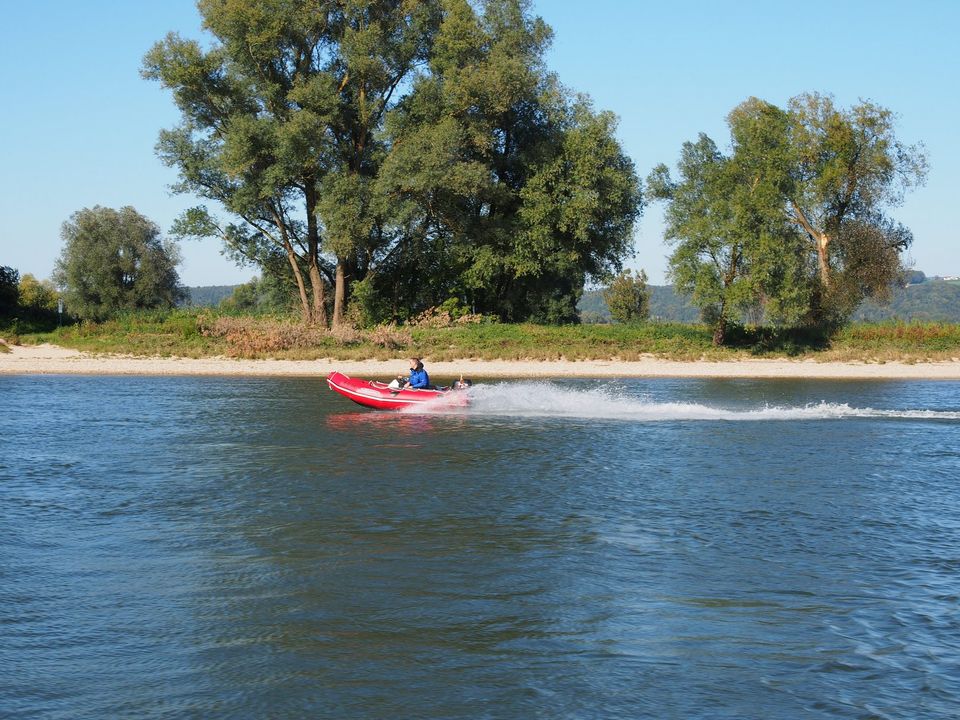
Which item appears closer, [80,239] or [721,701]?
[721,701]

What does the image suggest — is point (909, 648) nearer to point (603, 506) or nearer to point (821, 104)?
point (603, 506)

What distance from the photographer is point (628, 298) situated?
210 ft

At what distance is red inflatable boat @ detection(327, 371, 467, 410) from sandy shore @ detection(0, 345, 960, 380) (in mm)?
10626

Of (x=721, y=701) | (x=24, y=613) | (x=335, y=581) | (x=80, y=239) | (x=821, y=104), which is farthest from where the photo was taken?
(x=80, y=239)

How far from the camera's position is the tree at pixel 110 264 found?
6247cm

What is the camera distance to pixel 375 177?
48.2m

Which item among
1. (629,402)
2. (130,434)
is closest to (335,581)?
(130,434)

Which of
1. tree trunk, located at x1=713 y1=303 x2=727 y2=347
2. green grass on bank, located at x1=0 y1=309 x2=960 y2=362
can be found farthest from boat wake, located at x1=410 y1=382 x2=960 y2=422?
tree trunk, located at x1=713 y1=303 x2=727 y2=347

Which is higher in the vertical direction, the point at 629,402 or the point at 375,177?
the point at 375,177

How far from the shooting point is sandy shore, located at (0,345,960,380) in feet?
134

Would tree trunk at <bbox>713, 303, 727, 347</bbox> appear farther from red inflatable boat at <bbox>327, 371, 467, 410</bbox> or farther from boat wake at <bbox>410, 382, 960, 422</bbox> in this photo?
red inflatable boat at <bbox>327, 371, 467, 410</bbox>

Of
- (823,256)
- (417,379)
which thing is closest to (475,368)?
(417,379)

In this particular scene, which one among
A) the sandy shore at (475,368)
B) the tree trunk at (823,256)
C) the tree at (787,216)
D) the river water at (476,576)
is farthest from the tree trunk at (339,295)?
the river water at (476,576)

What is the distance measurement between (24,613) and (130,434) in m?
13.8
